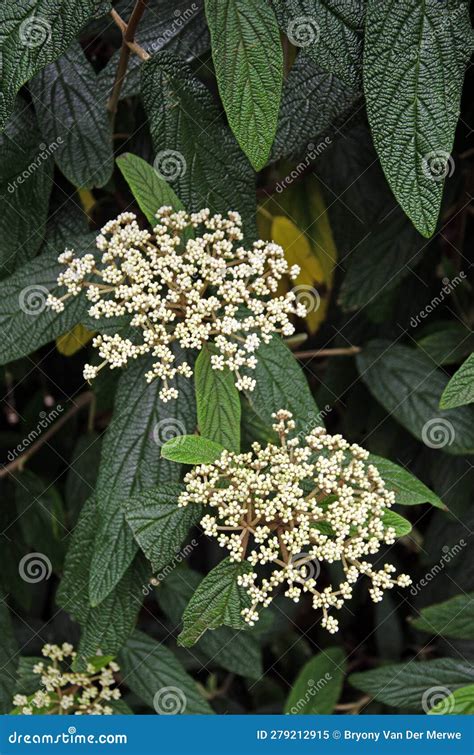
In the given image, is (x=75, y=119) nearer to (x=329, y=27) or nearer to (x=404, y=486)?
(x=329, y=27)

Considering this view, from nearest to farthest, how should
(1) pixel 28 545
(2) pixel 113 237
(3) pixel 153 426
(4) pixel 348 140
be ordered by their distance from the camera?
(2) pixel 113 237 < (3) pixel 153 426 < (4) pixel 348 140 < (1) pixel 28 545

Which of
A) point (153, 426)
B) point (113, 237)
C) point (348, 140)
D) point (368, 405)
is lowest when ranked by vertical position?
point (153, 426)

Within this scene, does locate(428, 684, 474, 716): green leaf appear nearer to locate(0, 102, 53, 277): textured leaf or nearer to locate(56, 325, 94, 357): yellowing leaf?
locate(56, 325, 94, 357): yellowing leaf

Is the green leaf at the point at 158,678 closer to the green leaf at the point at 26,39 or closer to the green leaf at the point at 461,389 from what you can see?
the green leaf at the point at 461,389

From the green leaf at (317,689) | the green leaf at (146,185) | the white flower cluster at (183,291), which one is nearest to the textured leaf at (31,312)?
the white flower cluster at (183,291)

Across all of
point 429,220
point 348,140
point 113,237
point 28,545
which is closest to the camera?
point 429,220

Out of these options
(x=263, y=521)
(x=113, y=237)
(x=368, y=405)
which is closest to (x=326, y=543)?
(x=263, y=521)

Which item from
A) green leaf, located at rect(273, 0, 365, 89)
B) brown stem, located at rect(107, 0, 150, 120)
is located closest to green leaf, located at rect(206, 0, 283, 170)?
green leaf, located at rect(273, 0, 365, 89)

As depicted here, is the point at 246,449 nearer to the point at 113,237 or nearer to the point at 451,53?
the point at 113,237
